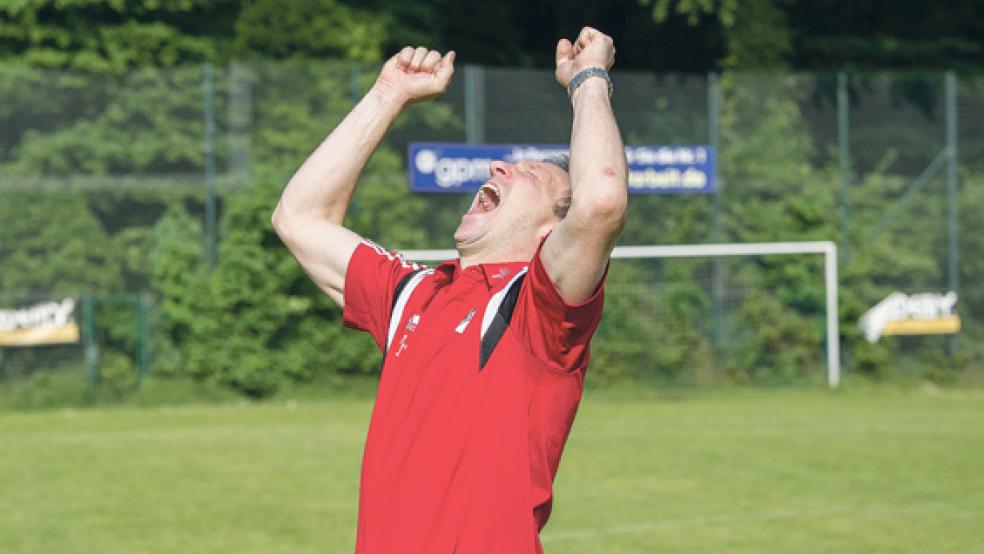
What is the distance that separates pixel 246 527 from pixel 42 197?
36.0 ft

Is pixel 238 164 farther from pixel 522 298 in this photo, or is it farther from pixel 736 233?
pixel 522 298

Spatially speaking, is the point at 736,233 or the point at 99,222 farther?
the point at 736,233

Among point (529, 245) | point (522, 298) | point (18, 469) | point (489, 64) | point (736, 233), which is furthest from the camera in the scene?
point (489, 64)

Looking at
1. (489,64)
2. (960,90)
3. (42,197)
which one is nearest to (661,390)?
(960,90)

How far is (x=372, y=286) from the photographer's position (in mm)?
4121

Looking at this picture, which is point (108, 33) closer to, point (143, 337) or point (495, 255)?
point (143, 337)

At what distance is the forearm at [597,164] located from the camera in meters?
3.38

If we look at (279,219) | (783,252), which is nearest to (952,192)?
(783,252)

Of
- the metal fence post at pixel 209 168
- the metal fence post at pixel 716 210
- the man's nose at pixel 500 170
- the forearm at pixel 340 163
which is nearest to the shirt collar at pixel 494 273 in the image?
the man's nose at pixel 500 170

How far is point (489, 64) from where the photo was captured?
30.5 meters

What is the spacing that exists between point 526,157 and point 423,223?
6.07ft

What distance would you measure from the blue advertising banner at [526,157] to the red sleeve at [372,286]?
53.1 ft

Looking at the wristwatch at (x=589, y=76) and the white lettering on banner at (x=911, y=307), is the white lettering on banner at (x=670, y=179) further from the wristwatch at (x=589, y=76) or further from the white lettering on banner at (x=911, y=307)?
the wristwatch at (x=589, y=76)

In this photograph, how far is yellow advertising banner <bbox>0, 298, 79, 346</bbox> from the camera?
63.3 feet
